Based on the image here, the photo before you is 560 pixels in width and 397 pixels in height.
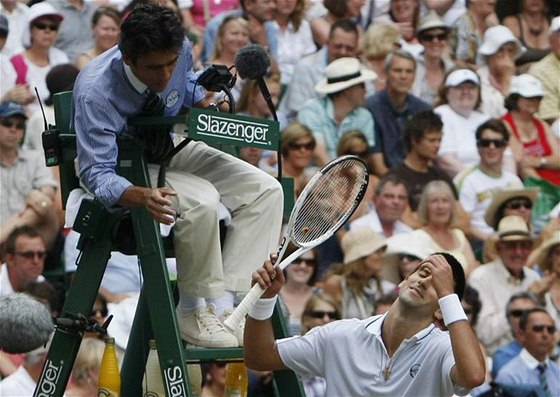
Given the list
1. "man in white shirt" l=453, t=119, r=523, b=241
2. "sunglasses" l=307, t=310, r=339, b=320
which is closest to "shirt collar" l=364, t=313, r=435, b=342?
"sunglasses" l=307, t=310, r=339, b=320

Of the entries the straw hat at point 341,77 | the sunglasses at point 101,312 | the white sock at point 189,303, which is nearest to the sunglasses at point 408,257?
the straw hat at point 341,77

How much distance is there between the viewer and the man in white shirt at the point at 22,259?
452 inches

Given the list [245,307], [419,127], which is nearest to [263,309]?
[245,307]

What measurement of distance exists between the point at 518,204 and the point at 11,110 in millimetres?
4284

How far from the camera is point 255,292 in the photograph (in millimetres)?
7133

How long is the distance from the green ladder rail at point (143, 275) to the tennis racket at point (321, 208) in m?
0.29

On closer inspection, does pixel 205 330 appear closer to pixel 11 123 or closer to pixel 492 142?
pixel 11 123

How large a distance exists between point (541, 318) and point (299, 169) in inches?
→ 90.0

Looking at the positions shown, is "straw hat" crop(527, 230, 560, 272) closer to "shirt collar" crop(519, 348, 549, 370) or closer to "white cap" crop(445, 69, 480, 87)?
"shirt collar" crop(519, 348, 549, 370)

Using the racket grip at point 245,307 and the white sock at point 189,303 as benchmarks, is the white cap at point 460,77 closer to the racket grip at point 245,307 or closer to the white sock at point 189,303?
the white sock at point 189,303

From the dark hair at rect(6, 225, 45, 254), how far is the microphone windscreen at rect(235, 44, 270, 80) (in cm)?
443

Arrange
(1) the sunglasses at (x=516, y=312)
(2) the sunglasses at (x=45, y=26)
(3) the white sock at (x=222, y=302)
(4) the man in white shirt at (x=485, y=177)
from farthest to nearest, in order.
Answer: (4) the man in white shirt at (x=485, y=177)
(2) the sunglasses at (x=45, y=26)
(1) the sunglasses at (x=516, y=312)
(3) the white sock at (x=222, y=302)

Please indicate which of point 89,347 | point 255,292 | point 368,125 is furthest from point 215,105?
point 368,125

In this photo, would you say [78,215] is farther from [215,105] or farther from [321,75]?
[321,75]
